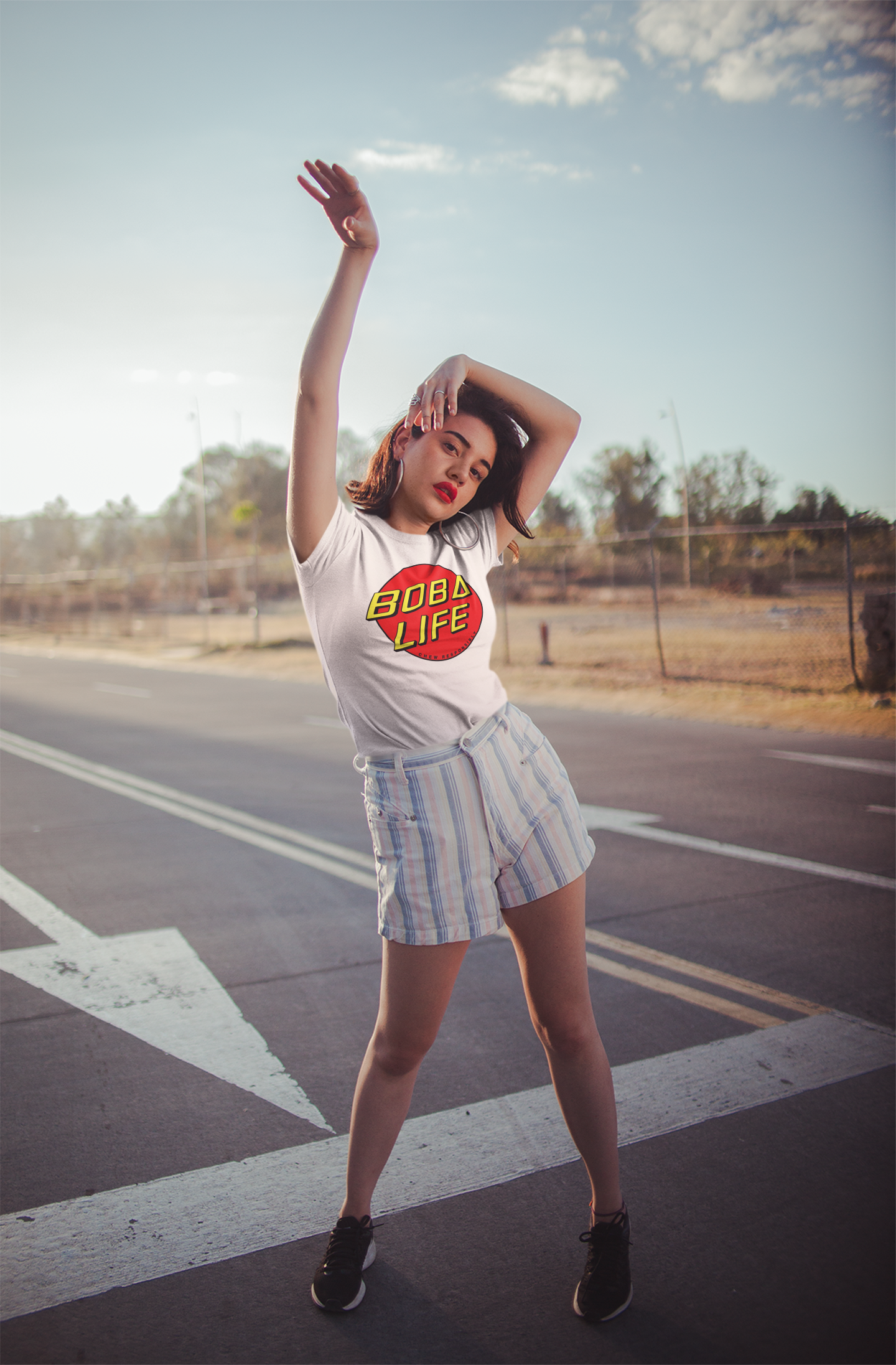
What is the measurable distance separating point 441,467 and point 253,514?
58.3m

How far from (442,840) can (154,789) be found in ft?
22.3

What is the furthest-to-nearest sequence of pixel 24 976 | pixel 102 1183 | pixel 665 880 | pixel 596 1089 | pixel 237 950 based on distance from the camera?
pixel 665 880 → pixel 237 950 → pixel 24 976 → pixel 102 1183 → pixel 596 1089

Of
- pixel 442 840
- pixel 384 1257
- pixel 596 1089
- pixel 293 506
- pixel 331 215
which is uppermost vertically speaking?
pixel 331 215

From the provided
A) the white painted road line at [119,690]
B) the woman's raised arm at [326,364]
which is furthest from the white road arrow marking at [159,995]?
the white painted road line at [119,690]

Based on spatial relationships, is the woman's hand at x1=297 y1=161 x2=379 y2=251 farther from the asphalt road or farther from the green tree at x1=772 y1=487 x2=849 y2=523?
the green tree at x1=772 y1=487 x2=849 y2=523

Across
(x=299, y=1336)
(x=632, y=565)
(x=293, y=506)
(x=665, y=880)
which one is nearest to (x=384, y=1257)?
(x=299, y=1336)

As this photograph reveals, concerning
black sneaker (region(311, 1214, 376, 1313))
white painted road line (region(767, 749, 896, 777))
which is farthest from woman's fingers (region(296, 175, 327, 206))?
white painted road line (region(767, 749, 896, 777))

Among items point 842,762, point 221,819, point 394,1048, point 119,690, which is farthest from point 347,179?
point 119,690

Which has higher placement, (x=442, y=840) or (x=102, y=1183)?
(x=442, y=840)

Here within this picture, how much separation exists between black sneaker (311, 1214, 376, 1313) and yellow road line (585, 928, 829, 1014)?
1638 millimetres

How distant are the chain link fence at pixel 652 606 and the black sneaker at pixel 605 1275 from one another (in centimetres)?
163

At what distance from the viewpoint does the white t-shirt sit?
2162 mm

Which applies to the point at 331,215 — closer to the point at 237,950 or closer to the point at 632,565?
the point at 237,950

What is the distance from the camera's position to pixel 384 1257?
2.46 m
